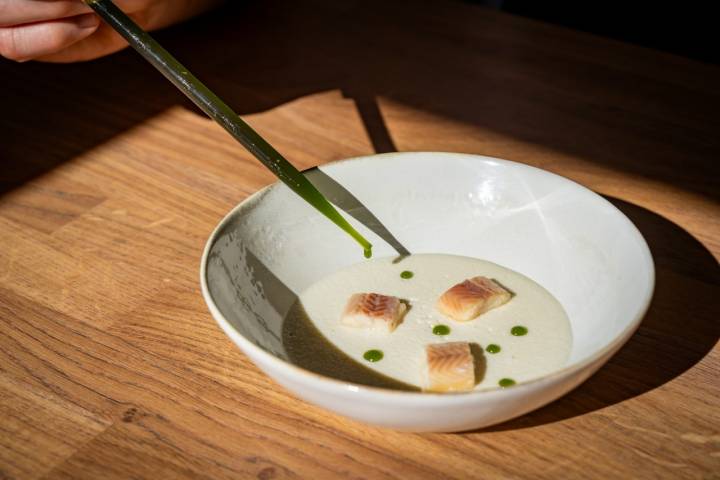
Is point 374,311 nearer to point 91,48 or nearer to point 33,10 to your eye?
point 33,10

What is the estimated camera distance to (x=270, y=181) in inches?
54.2

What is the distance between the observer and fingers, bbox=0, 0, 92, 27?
1.35m

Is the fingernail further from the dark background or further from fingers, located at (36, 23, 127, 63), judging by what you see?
the dark background

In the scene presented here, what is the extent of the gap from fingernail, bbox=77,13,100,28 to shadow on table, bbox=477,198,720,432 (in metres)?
Answer: 0.92

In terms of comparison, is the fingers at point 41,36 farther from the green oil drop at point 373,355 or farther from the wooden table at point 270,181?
the green oil drop at point 373,355

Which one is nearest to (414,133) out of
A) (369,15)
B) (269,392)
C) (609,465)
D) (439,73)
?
(439,73)

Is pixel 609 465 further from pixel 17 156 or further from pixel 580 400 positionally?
pixel 17 156

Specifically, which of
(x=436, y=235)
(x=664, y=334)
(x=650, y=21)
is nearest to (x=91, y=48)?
(x=436, y=235)

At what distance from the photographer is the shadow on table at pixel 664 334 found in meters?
0.93

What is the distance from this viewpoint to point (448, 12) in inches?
75.9

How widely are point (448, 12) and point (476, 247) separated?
943 millimetres

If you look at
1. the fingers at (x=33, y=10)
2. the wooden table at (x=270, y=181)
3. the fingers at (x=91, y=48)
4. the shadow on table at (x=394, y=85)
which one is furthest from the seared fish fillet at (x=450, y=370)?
the fingers at (x=91, y=48)

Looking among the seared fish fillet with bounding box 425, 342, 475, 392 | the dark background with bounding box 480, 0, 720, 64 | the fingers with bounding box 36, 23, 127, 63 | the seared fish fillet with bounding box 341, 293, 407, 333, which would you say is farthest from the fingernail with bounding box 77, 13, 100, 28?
the dark background with bounding box 480, 0, 720, 64

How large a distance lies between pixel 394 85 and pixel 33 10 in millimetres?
646
